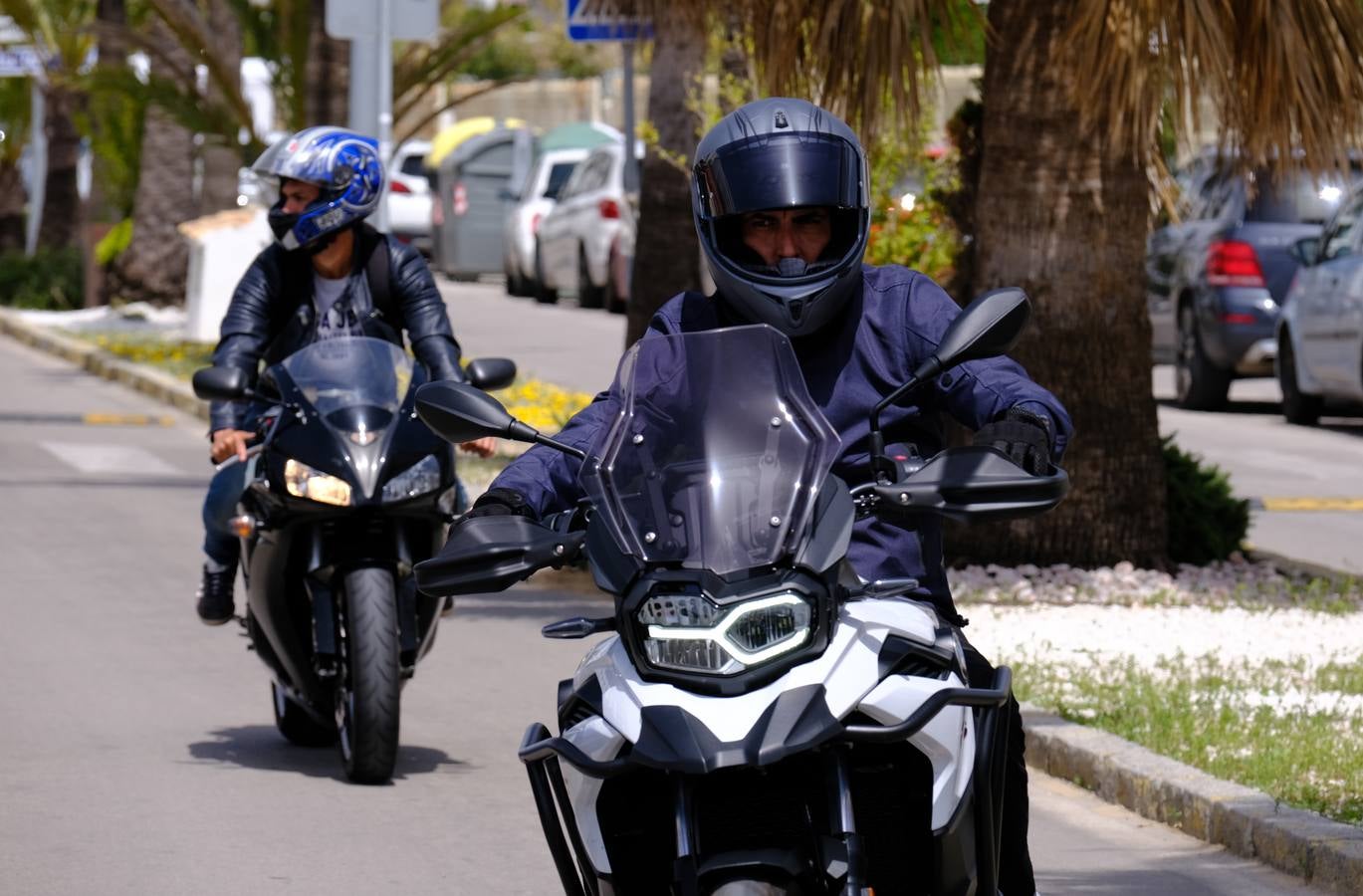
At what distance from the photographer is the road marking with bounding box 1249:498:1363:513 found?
47.3 ft

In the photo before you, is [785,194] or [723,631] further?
[785,194]

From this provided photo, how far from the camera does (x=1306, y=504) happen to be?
47.7 ft

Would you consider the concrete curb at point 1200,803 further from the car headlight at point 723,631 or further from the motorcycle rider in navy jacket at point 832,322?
the car headlight at point 723,631

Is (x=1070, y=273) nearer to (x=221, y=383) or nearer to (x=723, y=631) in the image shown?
(x=221, y=383)

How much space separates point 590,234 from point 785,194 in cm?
2554

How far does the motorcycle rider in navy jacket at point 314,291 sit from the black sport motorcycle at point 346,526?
331 mm

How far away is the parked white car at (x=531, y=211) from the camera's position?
33125 millimetres

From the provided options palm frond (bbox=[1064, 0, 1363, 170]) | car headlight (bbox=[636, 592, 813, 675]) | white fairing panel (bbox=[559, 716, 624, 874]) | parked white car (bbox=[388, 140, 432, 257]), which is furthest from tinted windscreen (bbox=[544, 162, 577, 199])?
car headlight (bbox=[636, 592, 813, 675])

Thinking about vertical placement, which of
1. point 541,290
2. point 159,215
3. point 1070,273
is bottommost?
point 541,290

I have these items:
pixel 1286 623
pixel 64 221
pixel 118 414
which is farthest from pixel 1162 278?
pixel 64 221

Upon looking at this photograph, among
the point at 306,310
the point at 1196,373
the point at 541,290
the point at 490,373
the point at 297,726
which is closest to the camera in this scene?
the point at 490,373

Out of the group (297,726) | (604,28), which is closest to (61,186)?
(604,28)

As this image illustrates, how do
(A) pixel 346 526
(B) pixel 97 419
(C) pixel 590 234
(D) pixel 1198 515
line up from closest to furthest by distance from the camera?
(A) pixel 346 526 < (D) pixel 1198 515 < (B) pixel 97 419 < (C) pixel 590 234

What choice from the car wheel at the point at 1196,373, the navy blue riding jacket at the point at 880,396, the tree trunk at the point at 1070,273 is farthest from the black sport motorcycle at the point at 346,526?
the car wheel at the point at 1196,373
